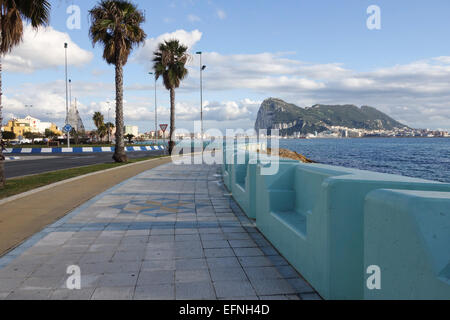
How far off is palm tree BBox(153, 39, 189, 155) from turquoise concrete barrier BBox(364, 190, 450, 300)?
33.3 meters

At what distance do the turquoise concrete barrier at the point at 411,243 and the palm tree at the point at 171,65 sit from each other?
33270mm

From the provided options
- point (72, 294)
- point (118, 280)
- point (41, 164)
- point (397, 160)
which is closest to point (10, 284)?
point (72, 294)

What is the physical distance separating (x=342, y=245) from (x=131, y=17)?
75.7 feet

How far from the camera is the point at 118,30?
22688 millimetres

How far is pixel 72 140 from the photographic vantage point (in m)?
71.8

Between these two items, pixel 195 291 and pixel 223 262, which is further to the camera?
pixel 223 262

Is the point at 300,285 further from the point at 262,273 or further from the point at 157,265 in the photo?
the point at 157,265

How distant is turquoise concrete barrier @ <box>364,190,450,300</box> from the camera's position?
2.26 meters

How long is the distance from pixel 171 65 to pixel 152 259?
107 feet

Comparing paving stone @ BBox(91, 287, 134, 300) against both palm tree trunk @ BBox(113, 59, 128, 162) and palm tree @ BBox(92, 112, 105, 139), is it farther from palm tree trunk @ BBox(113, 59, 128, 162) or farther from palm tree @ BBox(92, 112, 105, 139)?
palm tree @ BBox(92, 112, 105, 139)

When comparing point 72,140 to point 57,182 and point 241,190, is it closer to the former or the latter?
point 57,182

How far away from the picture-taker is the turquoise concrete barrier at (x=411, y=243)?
226 cm

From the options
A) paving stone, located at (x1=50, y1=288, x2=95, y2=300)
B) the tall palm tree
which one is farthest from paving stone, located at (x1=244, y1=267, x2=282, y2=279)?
the tall palm tree
